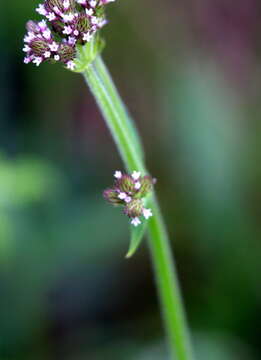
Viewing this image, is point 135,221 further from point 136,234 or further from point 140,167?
point 140,167

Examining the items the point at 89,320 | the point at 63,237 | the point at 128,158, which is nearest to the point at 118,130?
the point at 128,158

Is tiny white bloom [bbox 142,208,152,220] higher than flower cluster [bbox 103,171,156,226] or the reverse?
the reverse

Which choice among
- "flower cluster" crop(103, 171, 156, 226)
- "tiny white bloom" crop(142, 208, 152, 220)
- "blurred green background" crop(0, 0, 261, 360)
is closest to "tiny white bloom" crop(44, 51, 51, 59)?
"flower cluster" crop(103, 171, 156, 226)

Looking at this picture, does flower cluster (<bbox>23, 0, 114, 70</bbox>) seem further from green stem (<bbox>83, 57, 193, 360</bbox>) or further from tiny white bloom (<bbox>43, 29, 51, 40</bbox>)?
green stem (<bbox>83, 57, 193, 360</bbox>)

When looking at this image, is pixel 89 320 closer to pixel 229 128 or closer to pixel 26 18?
pixel 229 128

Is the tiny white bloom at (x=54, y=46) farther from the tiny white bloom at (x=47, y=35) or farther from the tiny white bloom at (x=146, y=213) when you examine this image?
the tiny white bloom at (x=146, y=213)

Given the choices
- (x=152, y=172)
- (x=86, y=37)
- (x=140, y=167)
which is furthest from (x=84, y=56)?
(x=152, y=172)

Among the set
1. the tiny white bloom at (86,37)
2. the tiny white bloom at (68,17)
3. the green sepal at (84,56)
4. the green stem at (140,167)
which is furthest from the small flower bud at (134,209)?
the tiny white bloom at (68,17)
